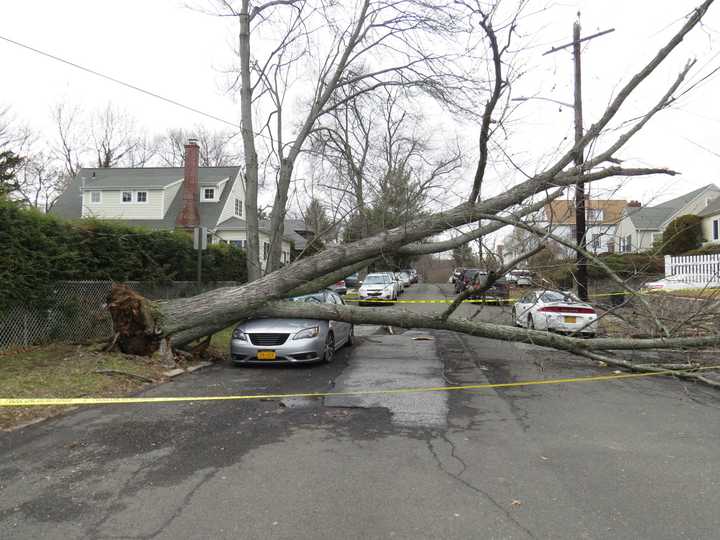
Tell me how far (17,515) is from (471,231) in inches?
329

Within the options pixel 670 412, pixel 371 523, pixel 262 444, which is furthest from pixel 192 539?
pixel 670 412

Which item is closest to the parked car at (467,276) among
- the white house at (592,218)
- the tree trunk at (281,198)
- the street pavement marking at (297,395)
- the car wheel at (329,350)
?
the white house at (592,218)

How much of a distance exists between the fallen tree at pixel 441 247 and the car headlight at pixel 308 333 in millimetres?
586

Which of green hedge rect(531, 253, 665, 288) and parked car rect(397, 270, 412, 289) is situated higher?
green hedge rect(531, 253, 665, 288)

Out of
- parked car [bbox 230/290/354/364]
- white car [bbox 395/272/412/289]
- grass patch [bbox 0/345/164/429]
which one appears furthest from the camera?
white car [bbox 395/272/412/289]

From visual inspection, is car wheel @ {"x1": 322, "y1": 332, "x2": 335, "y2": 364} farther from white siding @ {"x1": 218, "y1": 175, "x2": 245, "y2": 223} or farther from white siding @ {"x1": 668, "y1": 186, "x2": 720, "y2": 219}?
white siding @ {"x1": 668, "y1": 186, "x2": 720, "y2": 219}

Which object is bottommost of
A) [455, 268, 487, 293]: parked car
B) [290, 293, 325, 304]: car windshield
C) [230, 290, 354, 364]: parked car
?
[230, 290, 354, 364]: parked car

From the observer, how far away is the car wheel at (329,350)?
963 centimetres

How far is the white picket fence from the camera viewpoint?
673 inches

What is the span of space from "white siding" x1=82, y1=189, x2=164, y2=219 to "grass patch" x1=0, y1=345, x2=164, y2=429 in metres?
25.6

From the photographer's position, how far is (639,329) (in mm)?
8789

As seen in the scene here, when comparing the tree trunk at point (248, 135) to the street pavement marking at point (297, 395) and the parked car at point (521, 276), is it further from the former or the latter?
the street pavement marking at point (297, 395)

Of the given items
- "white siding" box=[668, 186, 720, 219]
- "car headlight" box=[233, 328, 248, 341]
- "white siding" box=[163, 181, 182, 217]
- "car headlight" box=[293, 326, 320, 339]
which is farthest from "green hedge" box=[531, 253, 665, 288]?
"white siding" box=[668, 186, 720, 219]

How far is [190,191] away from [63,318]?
24592mm
